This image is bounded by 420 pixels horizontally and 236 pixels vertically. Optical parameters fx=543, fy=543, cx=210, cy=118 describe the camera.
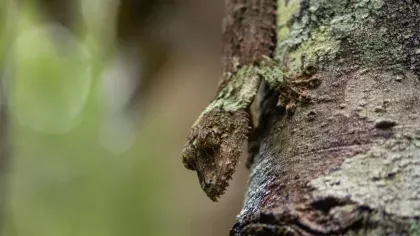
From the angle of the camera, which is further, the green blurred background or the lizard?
→ the green blurred background

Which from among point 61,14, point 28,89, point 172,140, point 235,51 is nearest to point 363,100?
point 235,51

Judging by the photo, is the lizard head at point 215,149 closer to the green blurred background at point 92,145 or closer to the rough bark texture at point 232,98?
the rough bark texture at point 232,98

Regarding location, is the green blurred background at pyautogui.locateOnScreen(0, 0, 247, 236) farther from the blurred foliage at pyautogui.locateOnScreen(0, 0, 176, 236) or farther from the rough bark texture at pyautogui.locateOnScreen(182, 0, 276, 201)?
the rough bark texture at pyautogui.locateOnScreen(182, 0, 276, 201)

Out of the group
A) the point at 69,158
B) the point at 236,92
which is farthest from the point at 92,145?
the point at 236,92

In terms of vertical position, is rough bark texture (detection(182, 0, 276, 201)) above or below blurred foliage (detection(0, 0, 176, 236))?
below

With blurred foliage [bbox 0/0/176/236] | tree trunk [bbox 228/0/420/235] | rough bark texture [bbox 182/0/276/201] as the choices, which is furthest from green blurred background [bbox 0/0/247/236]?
tree trunk [bbox 228/0/420/235]

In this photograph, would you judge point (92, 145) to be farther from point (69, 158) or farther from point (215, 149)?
point (215, 149)

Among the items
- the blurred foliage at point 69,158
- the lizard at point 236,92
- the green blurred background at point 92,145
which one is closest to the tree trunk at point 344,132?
the lizard at point 236,92
